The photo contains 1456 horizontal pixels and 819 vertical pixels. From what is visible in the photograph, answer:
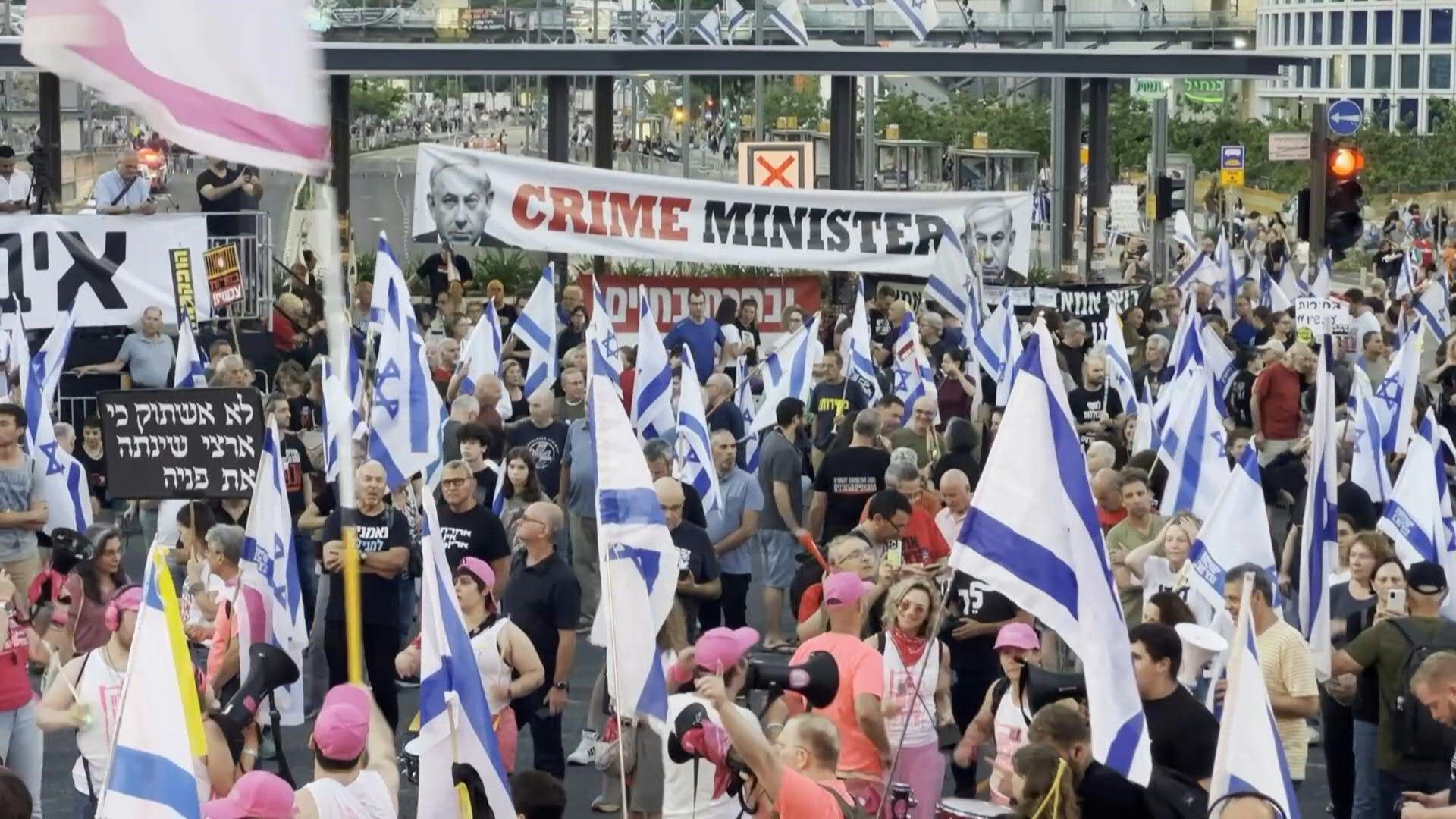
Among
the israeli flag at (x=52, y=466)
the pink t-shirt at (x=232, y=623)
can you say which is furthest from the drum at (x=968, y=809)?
the israeli flag at (x=52, y=466)

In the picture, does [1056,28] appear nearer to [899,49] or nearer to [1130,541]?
[899,49]

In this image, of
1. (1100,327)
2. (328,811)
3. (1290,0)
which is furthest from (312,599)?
(1290,0)

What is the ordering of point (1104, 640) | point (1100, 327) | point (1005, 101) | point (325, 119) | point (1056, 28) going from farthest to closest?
1. point (1005, 101)
2. point (1056, 28)
3. point (1100, 327)
4. point (1104, 640)
5. point (325, 119)

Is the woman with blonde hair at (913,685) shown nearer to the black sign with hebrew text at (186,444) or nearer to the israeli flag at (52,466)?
the black sign with hebrew text at (186,444)

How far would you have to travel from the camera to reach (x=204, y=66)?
5086 mm

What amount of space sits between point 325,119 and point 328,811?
2.69 meters

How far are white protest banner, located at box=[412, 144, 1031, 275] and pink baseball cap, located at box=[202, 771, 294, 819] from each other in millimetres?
15416

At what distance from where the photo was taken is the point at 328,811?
7168 mm

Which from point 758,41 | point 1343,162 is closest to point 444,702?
point 1343,162

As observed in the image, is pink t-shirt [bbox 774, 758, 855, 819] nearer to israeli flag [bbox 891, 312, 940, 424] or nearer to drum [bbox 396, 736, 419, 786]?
drum [bbox 396, 736, 419, 786]

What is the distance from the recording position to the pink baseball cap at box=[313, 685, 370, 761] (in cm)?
715

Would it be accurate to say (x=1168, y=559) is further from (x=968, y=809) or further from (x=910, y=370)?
(x=910, y=370)

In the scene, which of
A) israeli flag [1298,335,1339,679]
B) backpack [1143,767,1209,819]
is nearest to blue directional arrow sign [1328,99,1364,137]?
israeli flag [1298,335,1339,679]

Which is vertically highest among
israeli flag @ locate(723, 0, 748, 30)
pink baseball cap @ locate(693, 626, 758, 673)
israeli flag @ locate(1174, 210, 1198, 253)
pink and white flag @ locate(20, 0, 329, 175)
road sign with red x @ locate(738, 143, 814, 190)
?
israeli flag @ locate(723, 0, 748, 30)
